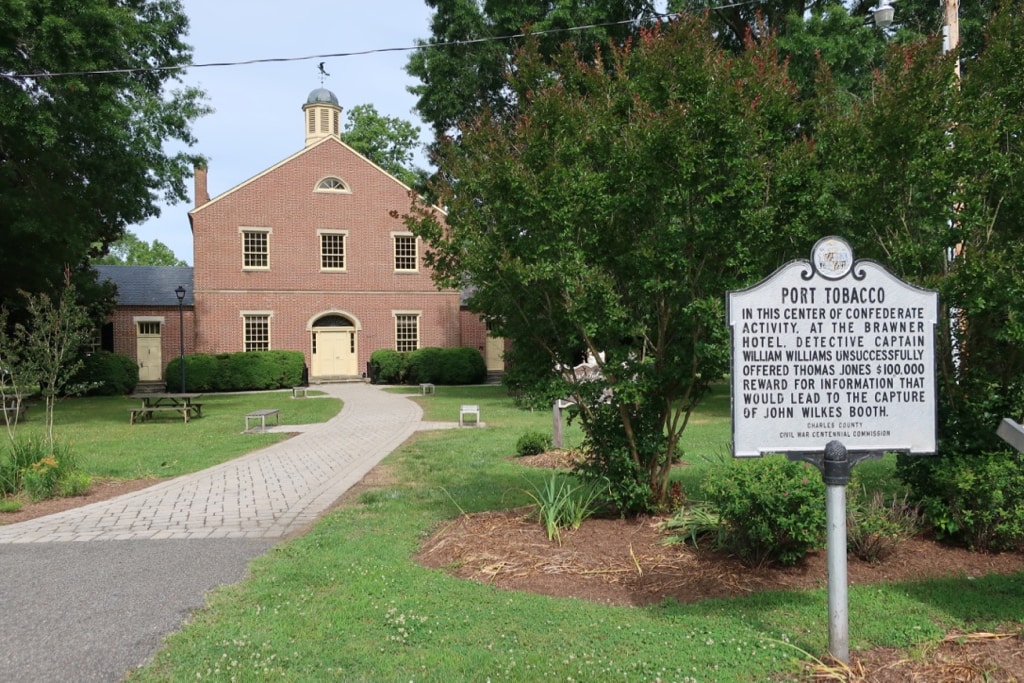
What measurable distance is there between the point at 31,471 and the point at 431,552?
5735mm

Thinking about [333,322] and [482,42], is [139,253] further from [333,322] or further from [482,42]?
[482,42]

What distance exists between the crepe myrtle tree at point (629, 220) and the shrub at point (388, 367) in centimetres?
2680

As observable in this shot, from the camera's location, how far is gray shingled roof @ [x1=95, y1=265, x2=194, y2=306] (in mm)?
35000

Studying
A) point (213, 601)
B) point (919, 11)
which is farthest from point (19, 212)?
point (919, 11)

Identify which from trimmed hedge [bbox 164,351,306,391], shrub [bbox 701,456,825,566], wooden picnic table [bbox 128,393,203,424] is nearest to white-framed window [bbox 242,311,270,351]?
trimmed hedge [bbox 164,351,306,391]

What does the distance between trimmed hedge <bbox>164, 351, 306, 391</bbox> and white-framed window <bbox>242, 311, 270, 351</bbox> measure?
129cm

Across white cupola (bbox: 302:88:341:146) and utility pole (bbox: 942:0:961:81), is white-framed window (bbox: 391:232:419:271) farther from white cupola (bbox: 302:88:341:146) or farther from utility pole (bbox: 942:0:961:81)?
utility pole (bbox: 942:0:961:81)

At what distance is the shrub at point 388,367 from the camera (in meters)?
33.5

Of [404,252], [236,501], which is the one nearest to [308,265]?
Result: [404,252]

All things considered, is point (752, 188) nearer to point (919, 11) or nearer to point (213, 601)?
point (213, 601)

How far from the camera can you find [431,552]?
6.26 meters

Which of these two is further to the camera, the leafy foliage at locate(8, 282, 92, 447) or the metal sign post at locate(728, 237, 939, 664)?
the leafy foliage at locate(8, 282, 92, 447)

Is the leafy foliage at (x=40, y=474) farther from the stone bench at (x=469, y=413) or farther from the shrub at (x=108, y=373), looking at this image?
the shrub at (x=108, y=373)

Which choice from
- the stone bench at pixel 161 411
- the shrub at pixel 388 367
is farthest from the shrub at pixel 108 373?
the stone bench at pixel 161 411
